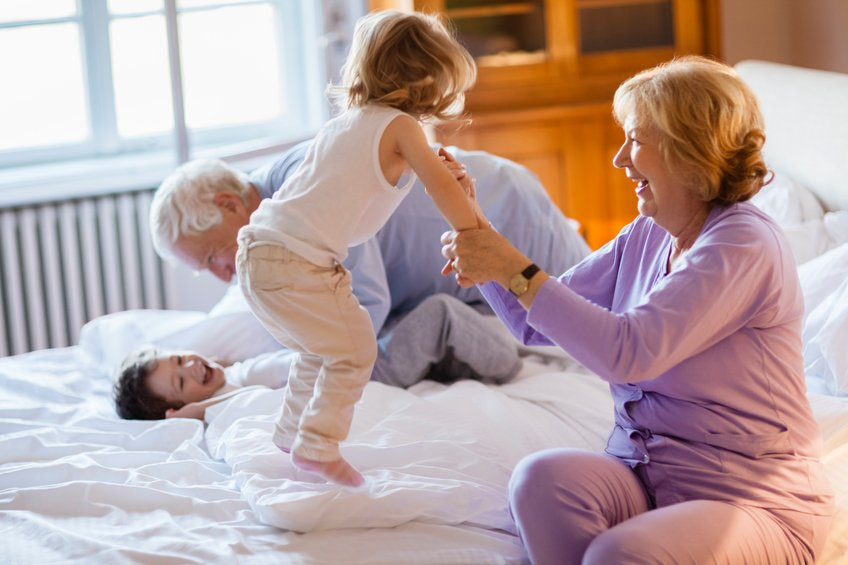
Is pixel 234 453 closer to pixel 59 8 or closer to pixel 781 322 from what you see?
pixel 781 322

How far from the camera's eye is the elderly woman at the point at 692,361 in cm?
140

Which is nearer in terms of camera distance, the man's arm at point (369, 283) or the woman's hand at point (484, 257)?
the woman's hand at point (484, 257)

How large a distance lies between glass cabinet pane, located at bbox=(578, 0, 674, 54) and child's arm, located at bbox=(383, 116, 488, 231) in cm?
262

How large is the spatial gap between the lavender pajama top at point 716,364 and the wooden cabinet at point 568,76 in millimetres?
2426

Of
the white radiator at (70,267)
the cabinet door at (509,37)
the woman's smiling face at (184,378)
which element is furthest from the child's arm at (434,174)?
the cabinet door at (509,37)

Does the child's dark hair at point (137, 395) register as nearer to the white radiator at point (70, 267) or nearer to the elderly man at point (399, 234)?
the elderly man at point (399, 234)

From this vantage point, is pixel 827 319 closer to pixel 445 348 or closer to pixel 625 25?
pixel 445 348

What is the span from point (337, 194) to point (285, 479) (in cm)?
49

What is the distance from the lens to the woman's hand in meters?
1.50

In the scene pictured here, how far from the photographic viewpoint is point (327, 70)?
148 inches

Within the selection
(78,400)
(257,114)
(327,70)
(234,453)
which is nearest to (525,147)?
(327,70)

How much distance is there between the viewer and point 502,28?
4.02 meters

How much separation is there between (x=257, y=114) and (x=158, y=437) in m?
2.24

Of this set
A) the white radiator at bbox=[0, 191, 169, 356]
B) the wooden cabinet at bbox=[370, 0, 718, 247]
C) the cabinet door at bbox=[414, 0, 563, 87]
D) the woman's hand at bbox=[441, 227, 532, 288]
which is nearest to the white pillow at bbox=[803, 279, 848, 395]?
the woman's hand at bbox=[441, 227, 532, 288]
